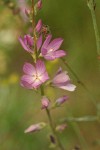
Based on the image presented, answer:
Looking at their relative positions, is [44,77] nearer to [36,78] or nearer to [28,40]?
[36,78]

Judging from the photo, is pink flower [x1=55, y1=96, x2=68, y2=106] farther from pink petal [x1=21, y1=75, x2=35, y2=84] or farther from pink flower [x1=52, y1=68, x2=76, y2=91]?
pink petal [x1=21, y1=75, x2=35, y2=84]

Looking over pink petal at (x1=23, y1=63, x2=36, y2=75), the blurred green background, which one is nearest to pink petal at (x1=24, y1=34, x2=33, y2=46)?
pink petal at (x1=23, y1=63, x2=36, y2=75)

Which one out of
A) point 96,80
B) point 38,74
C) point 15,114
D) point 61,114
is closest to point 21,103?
point 15,114

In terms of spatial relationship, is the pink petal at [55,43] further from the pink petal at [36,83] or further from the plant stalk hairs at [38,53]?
the pink petal at [36,83]

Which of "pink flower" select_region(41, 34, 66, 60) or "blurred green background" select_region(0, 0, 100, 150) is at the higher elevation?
"pink flower" select_region(41, 34, 66, 60)

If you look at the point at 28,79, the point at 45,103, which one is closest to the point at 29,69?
the point at 28,79

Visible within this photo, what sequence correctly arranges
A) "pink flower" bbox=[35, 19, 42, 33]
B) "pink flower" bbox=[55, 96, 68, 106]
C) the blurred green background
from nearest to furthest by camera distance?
"pink flower" bbox=[35, 19, 42, 33] → "pink flower" bbox=[55, 96, 68, 106] → the blurred green background
